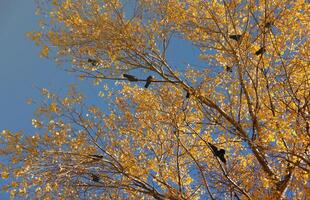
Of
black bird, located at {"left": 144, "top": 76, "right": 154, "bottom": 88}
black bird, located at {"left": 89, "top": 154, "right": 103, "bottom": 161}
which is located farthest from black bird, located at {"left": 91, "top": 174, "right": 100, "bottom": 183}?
black bird, located at {"left": 144, "top": 76, "right": 154, "bottom": 88}

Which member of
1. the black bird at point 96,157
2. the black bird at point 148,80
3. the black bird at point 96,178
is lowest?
the black bird at point 96,178

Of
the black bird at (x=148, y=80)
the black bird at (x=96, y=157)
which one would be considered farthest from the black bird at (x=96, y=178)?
the black bird at (x=148, y=80)

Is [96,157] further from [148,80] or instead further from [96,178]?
[148,80]

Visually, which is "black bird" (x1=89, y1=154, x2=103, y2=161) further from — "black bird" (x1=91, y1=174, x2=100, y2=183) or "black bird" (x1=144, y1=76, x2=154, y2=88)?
"black bird" (x1=144, y1=76, x2=154, y2=88)

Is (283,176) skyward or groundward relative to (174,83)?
groundward

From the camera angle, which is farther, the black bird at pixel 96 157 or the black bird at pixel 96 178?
the black bird at pixel 96 178

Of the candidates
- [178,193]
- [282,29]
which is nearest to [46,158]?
[178,193]

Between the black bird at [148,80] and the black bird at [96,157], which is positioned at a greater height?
the black bird at [148,80]

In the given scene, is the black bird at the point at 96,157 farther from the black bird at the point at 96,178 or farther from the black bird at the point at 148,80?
the black bird at the point at 148,80

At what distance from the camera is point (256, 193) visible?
4965mm

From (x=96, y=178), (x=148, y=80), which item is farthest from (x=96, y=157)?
(x=148, y=80)

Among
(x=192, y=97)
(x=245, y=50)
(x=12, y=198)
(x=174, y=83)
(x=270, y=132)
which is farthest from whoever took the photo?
(x=174, y=83)

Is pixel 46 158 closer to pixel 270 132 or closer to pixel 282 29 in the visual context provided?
pixel 270 132

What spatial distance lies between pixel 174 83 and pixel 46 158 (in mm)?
2027
